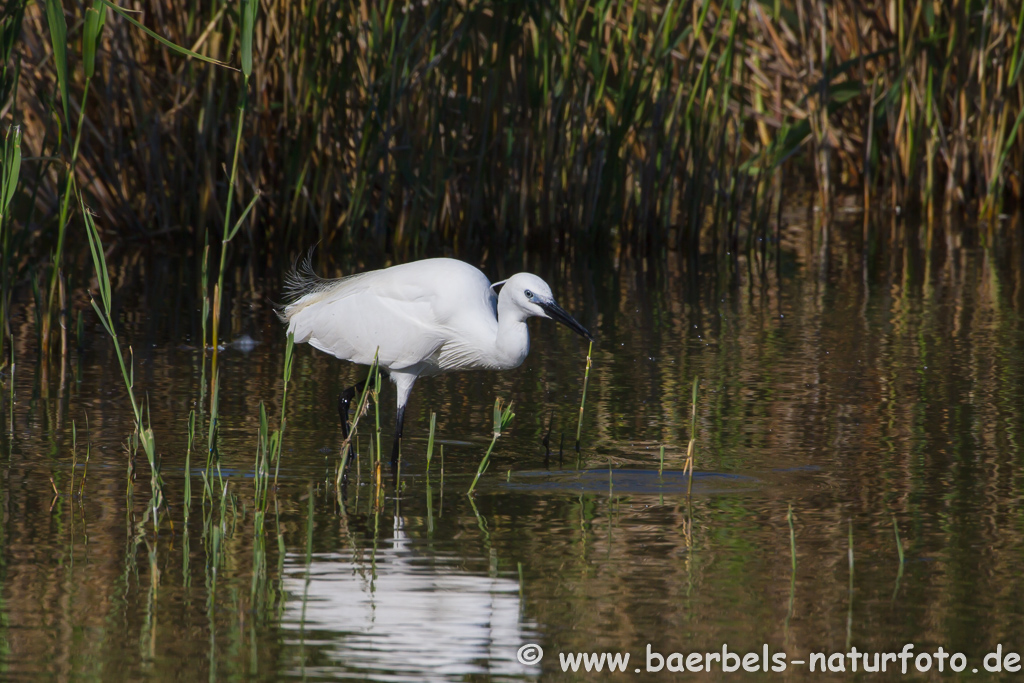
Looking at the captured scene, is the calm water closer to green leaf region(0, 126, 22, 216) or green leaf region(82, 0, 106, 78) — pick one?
green leaf region(0, 126, 22, 216)

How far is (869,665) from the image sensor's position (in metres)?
2.92

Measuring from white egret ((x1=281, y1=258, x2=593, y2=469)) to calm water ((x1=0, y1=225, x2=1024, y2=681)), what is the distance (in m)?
0.26

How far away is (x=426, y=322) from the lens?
Result: 5.22 m

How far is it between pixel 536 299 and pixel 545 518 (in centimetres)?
99

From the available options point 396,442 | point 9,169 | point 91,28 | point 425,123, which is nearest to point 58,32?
point 91,28

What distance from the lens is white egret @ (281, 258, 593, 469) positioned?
16.3ft

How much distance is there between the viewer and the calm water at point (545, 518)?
307 centimetres

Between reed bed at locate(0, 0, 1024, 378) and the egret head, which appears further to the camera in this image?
reed bed at locate(0, 0, 1024, 378)

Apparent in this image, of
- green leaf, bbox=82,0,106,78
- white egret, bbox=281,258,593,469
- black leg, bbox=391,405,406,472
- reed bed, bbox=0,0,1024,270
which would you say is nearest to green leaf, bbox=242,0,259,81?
green leaf, bbox=82,0,106,78

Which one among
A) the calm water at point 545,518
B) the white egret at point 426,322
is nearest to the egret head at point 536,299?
the white egret at point 426,322

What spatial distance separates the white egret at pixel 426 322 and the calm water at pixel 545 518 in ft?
0.85

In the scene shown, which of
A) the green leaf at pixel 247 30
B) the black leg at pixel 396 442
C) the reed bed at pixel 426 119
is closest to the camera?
the green leaf at pixel 247 30

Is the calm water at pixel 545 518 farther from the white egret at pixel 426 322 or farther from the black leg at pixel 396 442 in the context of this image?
the white egret at pixel 426 322

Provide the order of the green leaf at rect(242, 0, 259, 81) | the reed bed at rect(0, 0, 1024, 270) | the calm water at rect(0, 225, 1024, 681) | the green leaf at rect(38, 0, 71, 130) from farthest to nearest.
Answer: the reed bed at rect(0, 0, 1024, 270), the green leaf at rect(242, 0, 259, 81), the green leaf at rect(38, 0, 71, 130), the calm water at rect(0, 225, 1024, 681)
